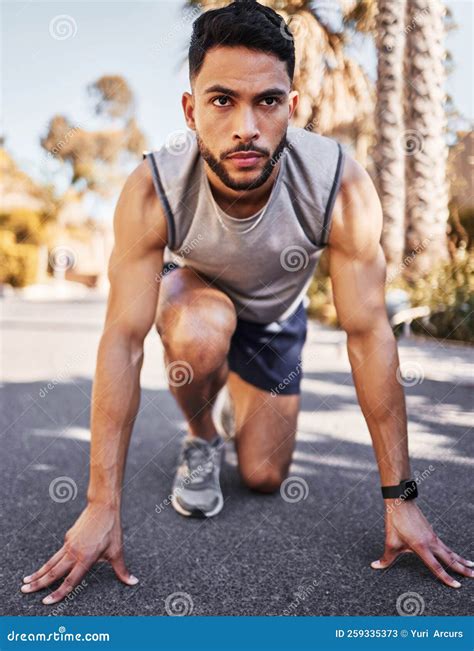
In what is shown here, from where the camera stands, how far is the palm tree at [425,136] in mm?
7617

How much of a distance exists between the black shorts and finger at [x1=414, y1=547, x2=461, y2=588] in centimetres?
105

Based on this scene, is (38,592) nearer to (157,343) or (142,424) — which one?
(142,424)

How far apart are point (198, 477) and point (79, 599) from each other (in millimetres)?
805

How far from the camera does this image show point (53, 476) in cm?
266

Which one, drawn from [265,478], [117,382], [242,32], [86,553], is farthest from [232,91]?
[265,478]

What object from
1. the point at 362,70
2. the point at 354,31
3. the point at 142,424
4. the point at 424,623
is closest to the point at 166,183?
the point at 424,623

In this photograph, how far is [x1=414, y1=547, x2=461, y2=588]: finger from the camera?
1640 millimetres

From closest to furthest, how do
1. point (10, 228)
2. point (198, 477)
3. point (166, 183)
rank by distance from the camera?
point (166, 183) < point (198, 477) < point (10, 228)

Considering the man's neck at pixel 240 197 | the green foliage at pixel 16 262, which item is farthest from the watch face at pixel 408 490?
the green foliage at pixel 16 262

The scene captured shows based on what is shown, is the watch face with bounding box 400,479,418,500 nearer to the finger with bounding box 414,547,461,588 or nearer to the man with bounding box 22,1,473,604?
the man with bounding box 22,1,473,604

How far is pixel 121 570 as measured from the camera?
67.1 inches

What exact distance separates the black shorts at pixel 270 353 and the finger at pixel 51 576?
3.91ft

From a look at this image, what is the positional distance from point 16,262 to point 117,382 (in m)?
18.3

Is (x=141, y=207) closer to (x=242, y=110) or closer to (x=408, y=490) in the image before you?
(x=242, y=110)
